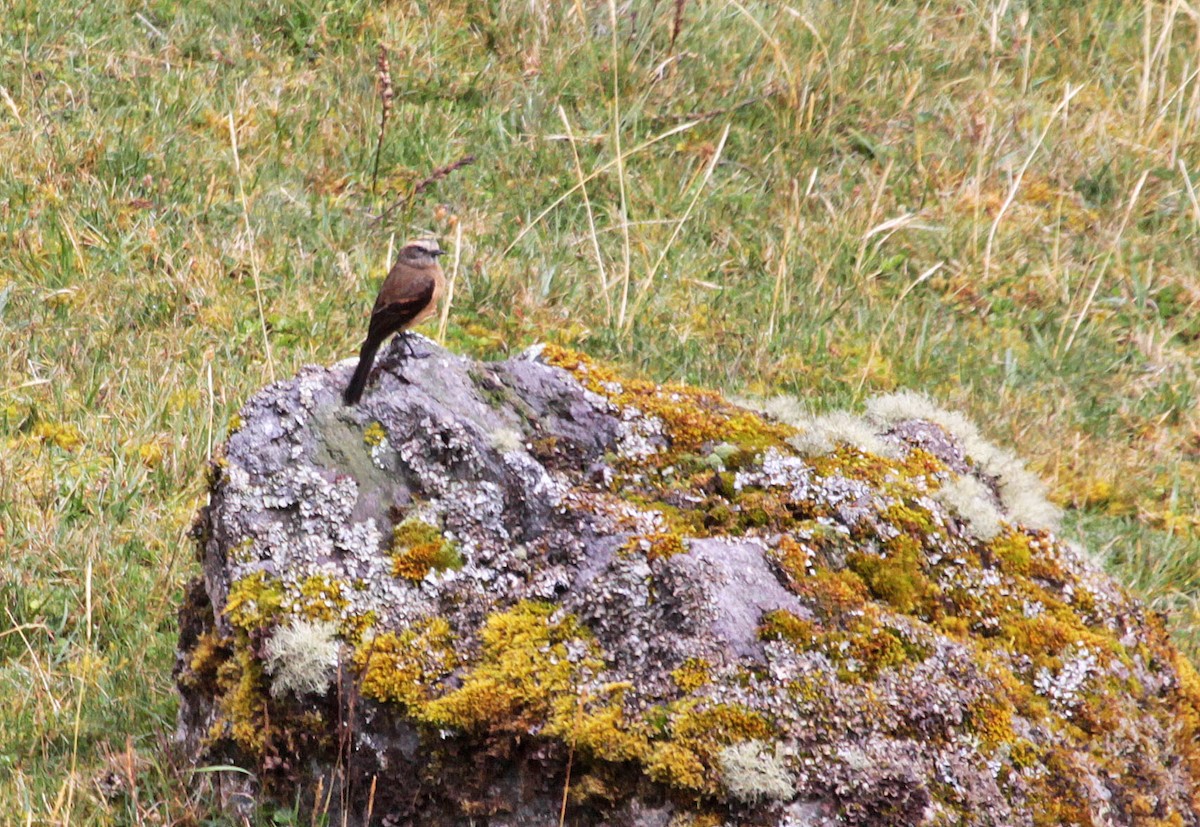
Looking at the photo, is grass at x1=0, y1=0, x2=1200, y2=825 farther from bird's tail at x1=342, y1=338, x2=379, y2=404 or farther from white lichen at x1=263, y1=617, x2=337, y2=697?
bird's tail at x1=342, y1=338, x2=379, y2=404

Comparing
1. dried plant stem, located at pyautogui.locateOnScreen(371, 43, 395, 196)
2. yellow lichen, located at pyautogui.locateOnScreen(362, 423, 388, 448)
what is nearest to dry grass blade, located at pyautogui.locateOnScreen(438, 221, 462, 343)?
dried plant stem, located at pyautogui.locateOnScreen(371, 43, 395, 196)

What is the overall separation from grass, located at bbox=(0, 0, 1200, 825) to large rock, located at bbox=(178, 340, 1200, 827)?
3.64 feet

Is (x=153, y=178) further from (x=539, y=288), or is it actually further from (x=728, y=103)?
(x=728, y=103)

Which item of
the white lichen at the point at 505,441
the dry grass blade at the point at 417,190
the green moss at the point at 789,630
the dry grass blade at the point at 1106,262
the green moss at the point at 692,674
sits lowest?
the dry grass blade at the point at 417,190

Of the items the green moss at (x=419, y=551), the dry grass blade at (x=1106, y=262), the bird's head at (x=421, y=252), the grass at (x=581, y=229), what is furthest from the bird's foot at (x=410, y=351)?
the dry grass blade at (x=1106, y=262)

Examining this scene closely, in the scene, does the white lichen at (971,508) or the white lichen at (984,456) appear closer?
the white lichen at (971,508)

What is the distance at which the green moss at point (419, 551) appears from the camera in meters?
3.64

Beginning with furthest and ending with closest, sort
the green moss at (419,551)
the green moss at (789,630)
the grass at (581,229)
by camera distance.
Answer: the grass at (581,229) → the green moss at (419,551) → the green moss at (789,630)

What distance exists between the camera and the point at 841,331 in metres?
6.98

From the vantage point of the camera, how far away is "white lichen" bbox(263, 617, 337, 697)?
345cm

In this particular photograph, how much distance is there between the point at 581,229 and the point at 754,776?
509 cm

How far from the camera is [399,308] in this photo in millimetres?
4555

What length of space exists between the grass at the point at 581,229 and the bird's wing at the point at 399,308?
114cm

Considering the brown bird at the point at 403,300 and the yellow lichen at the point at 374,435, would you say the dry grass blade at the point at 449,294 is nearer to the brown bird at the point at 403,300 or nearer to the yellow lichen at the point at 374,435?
the brown bird at the point at 403,300
